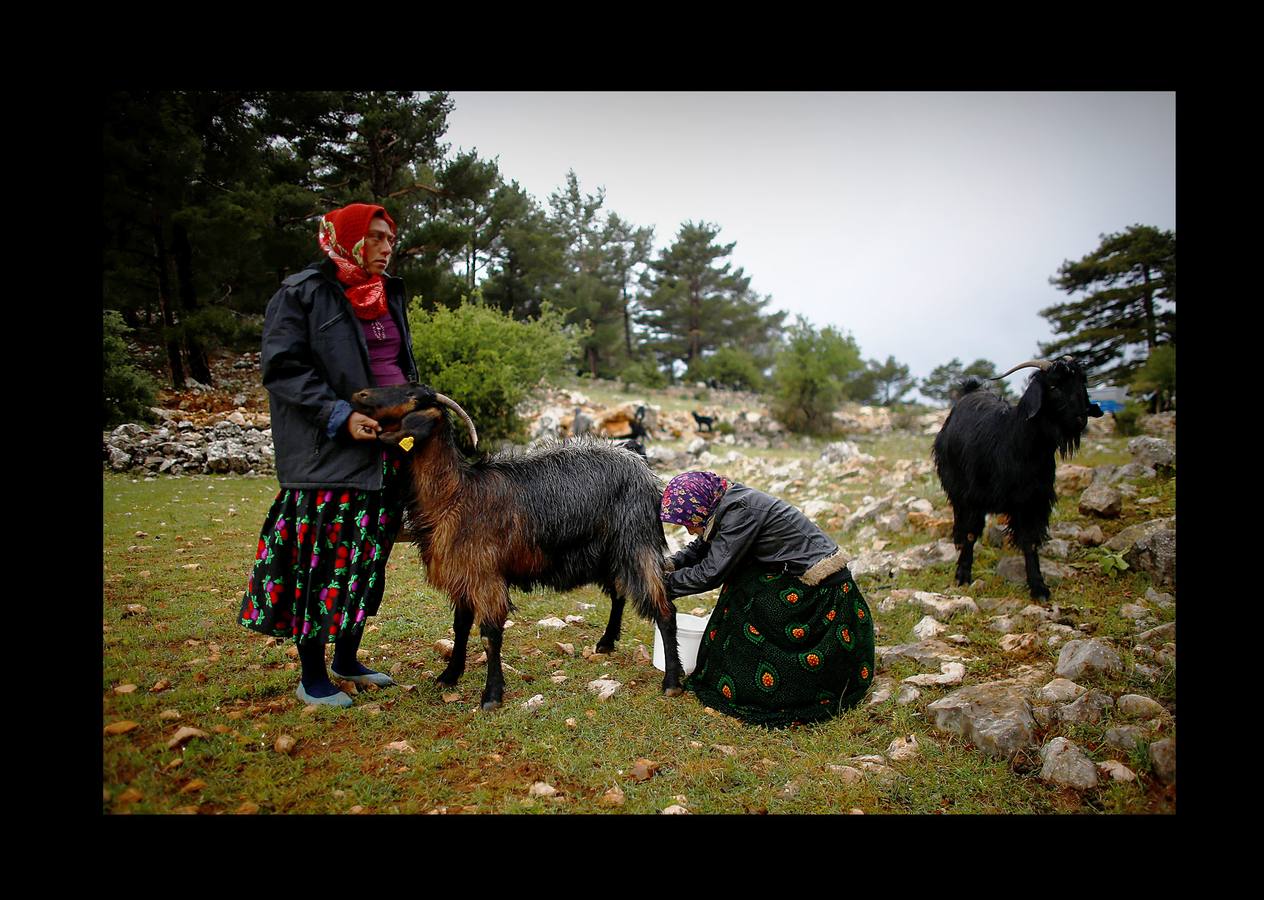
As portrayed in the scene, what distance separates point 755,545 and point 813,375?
17.8m

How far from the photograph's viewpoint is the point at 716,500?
3.32 meters

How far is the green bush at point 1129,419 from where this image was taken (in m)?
8.60

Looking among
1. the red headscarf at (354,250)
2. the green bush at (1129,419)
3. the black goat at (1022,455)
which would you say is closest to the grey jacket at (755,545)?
the red headscarf at (354,250)

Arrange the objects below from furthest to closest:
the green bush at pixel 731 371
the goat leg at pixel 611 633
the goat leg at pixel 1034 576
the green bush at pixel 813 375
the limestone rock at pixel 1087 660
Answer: the green bush at pixel 731 371
the green bush at pixel 813 375
the goat leg at pixel 1034 576
the goat leg at pixel 611 633
the limestone rock at pixel 1087 660

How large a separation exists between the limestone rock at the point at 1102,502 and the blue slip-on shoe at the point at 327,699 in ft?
20.6

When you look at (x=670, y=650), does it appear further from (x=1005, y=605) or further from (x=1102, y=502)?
(x=1102, y=502)

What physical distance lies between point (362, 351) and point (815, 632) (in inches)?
104

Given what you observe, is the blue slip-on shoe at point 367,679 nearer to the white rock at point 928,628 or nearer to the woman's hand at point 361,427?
the woman's hand at point 361,427

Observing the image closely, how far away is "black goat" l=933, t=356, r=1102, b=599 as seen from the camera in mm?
4660

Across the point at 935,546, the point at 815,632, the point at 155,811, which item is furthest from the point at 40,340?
the point at 935,546

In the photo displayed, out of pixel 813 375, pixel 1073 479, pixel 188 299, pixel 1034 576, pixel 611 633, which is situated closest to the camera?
pixel 188 299

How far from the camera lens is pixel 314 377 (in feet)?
9.00

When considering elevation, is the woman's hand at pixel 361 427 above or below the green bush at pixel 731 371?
below

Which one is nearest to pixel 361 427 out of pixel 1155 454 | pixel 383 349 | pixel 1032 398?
pixel 383 349
